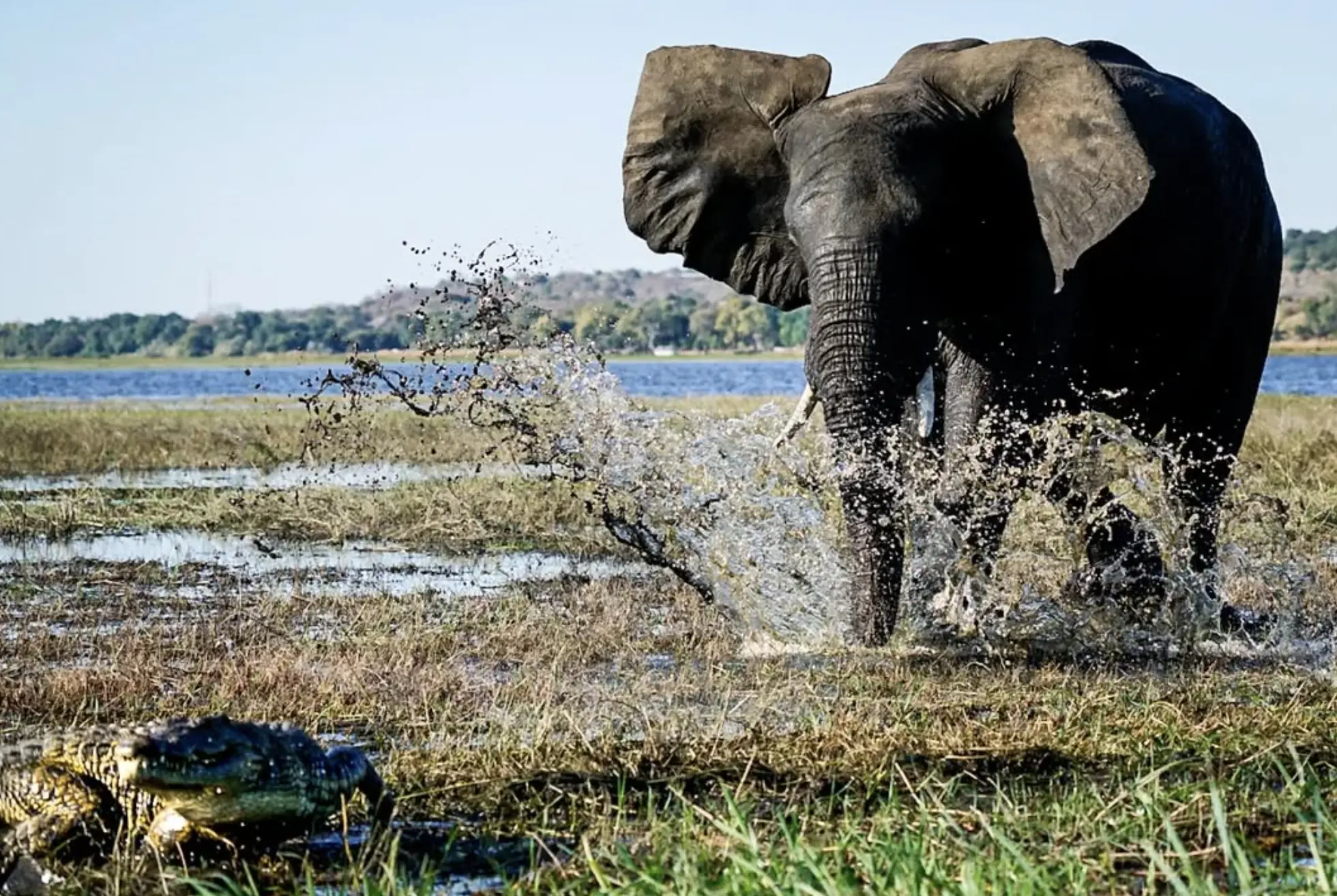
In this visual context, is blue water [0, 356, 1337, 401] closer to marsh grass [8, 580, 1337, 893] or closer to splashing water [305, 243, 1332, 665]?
splashing water [305, 243, 1332, 665]

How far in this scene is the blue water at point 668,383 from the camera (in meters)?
57.0

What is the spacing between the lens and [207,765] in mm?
4957

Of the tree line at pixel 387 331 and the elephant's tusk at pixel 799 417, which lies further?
the tree line at pixel 387 331

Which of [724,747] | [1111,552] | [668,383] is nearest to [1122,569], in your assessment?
[1111,552]

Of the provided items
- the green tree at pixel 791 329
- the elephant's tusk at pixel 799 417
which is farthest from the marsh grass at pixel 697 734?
the green tree at pixel 791 329

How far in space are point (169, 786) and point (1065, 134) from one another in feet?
17.3

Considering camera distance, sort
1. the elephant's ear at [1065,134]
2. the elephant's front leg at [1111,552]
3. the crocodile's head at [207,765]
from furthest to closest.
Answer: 1. the elephant's front leg at [1111,552]
2. the elephant's ear at [1065,134]
3. the crocodile's head at [207,765]

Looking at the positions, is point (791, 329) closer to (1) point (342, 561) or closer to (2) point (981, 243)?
(1) point (342, 561)

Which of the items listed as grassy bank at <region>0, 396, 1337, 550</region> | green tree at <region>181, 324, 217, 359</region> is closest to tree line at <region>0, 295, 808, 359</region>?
green tree at <region>181, 324, 217, 359</region>

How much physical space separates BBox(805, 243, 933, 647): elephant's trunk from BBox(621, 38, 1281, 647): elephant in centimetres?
1

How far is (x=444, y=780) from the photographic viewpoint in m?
5.85

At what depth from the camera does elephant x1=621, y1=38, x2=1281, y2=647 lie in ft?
27.4

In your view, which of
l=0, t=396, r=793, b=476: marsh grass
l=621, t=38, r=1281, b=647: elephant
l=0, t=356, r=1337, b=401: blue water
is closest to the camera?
l=621, t=38, r=1281, b=647: elephant

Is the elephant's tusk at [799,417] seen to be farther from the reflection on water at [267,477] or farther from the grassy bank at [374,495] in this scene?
the reflection on water at [267,477]
